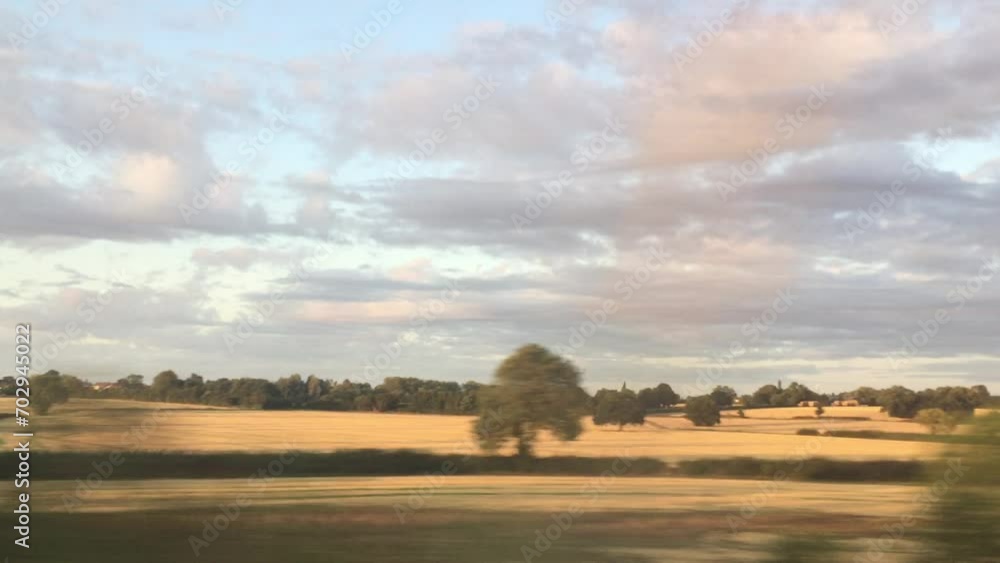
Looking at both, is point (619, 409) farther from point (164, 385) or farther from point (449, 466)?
point (164, 385)

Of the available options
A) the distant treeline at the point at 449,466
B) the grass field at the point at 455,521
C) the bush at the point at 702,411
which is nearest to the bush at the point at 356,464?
the distant treeline at the point at 449,466

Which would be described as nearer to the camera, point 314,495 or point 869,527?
point 869,527

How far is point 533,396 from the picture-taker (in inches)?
595

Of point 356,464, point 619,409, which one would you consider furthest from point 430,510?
point 619,409

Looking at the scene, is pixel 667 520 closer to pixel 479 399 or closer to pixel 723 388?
pixel 479 399

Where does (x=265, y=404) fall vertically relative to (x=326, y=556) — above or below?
above

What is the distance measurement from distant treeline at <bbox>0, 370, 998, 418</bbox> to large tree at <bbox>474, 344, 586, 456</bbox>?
0.36 meters

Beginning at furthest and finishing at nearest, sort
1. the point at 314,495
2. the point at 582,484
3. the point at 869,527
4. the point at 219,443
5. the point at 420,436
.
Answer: the point at 420,436, the point at 219,443, the point at 582,484, the point at 314,495, the point at 869,527

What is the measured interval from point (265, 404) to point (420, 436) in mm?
4372

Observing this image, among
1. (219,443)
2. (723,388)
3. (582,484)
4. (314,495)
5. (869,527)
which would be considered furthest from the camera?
(723,388)

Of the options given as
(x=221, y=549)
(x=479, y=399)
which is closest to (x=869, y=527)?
(x=221, y=549)

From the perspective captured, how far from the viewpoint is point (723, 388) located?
18828mm

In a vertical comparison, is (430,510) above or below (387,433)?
below

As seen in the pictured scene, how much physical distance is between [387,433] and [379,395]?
205 centimetres
